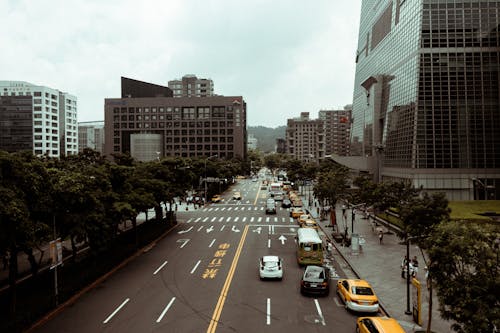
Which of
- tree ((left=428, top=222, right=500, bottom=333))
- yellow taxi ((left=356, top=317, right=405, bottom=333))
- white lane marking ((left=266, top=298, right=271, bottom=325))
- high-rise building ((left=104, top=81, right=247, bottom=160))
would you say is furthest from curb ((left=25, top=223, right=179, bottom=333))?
high-rise building ((left=104, top=81, right=247, bottom=160))

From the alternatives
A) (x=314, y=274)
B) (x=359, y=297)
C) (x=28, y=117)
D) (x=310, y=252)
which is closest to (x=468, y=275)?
(x=359, y=297)

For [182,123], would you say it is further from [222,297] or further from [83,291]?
[222,297]

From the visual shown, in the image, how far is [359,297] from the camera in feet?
66.7

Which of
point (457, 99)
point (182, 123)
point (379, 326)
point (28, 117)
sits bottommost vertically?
point (379, 326)

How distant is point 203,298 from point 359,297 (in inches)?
334

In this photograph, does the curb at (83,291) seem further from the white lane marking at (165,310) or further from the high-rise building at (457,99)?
the high-rise building at (457,99)

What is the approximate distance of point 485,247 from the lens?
40.9 feet

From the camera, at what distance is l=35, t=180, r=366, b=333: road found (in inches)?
742

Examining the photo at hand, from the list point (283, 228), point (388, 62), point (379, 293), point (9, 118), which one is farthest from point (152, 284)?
point (9, 118)

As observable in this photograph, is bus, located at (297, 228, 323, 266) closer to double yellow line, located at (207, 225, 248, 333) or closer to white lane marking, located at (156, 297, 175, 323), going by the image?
double yellow line, located at (207, 225, 248, 333)

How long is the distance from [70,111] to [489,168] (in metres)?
155

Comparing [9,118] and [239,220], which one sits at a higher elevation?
[9,118]

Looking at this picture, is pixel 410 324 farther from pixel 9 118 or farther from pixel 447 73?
pixel 9 118

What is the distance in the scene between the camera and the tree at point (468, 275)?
11805mm
